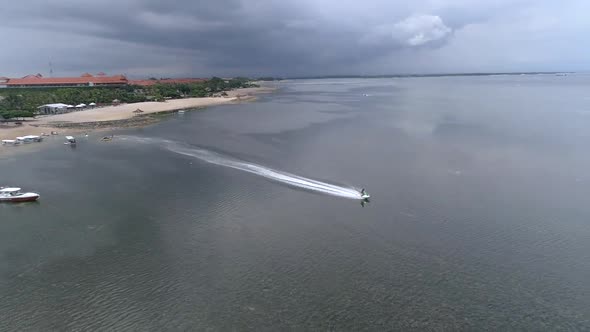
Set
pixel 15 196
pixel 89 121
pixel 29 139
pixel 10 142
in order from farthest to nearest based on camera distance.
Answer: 1. pixel 89 121
2. pixel 29 139
3. pixel 10 142
4. pixel 15 196

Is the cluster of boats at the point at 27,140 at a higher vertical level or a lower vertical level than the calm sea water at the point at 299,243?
higher

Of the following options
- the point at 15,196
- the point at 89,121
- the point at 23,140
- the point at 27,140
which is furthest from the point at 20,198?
the point at 89,121

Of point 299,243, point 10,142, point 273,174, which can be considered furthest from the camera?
point 10,142

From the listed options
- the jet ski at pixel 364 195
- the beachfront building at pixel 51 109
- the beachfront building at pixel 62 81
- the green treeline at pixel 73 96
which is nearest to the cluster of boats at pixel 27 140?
the green treeline at pixel 73 96

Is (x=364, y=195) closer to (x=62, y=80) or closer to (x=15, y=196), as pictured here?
(x=15, y=196)

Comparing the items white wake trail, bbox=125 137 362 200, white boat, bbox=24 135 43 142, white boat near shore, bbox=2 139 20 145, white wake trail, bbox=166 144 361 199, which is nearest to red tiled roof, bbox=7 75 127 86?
white boat, bbox=24 135 43 142

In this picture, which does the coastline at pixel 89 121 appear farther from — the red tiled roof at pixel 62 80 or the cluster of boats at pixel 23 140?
the red tiled roof at pixel 62 80

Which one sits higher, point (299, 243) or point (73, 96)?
point (73, 96)

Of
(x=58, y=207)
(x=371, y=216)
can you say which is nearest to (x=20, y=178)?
(x=58, y=207)
